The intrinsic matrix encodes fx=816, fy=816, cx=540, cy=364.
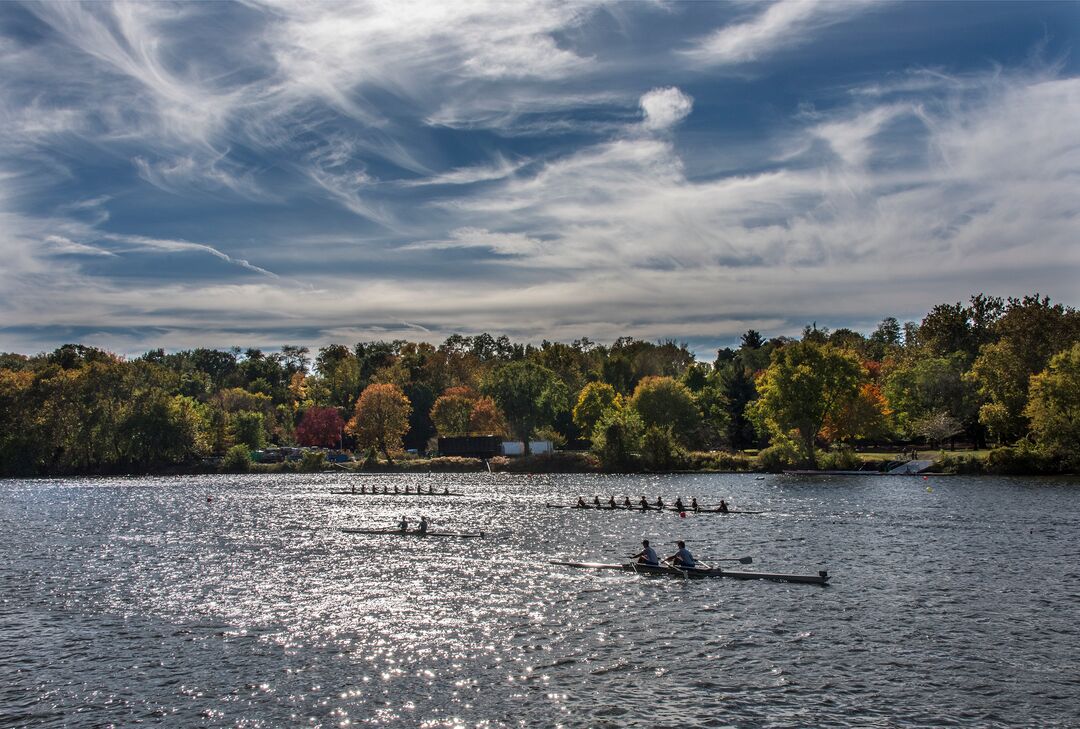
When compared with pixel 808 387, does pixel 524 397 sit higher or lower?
lower

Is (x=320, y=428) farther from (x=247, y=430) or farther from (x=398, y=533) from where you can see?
(x=398, y=533)

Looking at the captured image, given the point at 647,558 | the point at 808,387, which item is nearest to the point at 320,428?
the point at 808,387

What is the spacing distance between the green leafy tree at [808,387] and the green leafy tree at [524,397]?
5316cm

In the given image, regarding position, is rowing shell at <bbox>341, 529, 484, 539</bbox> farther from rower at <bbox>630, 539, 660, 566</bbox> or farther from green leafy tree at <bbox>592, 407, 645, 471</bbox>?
green leafy tree at <bbox>592, 407, 645, 471</bbox>

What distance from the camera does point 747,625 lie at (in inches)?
1310

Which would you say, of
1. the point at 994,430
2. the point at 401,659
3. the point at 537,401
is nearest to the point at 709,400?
the point at 537,401

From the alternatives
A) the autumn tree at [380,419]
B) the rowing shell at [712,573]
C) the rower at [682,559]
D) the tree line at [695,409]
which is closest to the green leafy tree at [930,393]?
the tree line at [695,409]

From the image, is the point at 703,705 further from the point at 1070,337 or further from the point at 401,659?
the point at 1070,337

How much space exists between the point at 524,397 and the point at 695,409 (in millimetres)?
34453

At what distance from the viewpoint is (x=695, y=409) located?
154 m

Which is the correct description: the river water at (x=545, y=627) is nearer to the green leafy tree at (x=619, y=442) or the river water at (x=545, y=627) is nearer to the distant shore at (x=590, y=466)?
the distant shore at (x=590, y=466)

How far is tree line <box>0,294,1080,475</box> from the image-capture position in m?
117

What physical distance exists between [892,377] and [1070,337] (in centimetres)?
3143

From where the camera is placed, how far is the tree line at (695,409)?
117 metres
